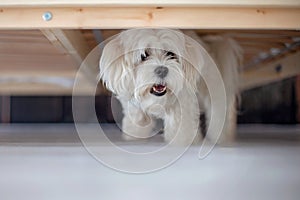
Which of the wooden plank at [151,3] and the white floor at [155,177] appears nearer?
the white floor at [155,177]

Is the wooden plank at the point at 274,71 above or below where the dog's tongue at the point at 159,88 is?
above

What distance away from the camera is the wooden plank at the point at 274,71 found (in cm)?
225

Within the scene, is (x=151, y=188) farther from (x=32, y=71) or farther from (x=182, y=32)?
(x=32, y=71)

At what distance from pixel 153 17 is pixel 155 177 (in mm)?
478

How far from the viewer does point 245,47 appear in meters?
2.13

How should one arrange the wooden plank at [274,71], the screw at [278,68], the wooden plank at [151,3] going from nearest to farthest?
1. the wooden plank at [151,3]
2. the wooden plank at [274,71]
3. the screw at [278,68]

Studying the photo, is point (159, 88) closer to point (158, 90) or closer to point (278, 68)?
point (158, 90)

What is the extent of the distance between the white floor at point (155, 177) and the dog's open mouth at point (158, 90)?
235 millimetres

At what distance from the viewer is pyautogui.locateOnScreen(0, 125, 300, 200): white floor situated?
96 cm

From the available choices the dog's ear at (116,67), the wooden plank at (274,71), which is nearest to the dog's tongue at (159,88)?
the dog's ear at (116,67)

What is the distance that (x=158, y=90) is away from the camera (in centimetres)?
146

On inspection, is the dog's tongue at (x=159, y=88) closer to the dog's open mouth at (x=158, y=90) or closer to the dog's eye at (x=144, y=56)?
the dog's open mouth at (x=158, y=90)

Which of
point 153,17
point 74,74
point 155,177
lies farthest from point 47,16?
point 74,74

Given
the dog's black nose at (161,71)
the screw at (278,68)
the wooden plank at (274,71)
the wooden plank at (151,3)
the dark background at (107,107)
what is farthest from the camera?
the dark background at (107,107)
